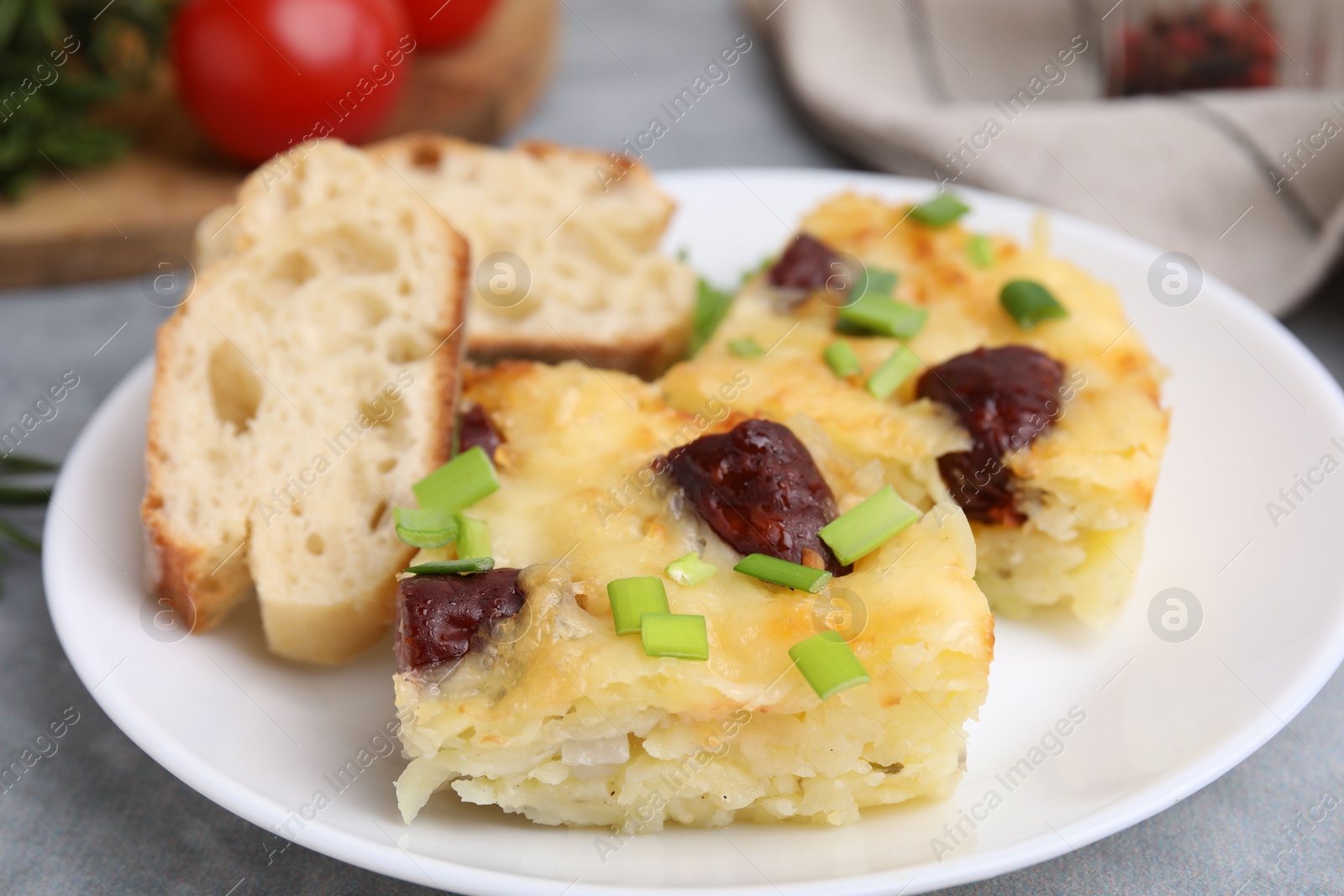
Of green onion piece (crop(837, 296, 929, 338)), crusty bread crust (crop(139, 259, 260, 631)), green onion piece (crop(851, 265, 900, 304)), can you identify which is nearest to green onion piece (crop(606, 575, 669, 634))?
crusty bread crust (crop(139, 259, 260, 631))

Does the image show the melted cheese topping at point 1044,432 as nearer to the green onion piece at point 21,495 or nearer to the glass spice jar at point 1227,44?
the green onion piece at point 21,495

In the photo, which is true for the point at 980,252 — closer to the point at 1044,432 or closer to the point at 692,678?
the point at 1044,432

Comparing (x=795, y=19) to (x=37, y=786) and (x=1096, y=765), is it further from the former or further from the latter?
(x=37, y=786)

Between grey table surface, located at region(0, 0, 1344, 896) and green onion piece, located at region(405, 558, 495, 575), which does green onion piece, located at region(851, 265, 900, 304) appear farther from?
grey table surface, located at region(0, 0, 1344, 896)

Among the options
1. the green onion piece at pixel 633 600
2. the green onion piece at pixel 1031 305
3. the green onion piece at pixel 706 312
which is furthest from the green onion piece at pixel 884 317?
the green onion piece at pixel 633 600

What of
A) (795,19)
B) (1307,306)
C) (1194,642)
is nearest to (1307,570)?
(1194,642)

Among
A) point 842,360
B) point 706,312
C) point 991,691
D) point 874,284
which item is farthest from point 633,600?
point 706,312
